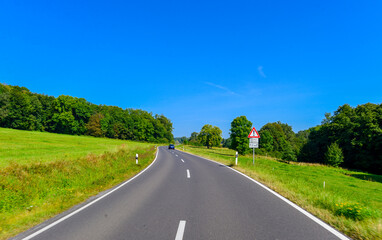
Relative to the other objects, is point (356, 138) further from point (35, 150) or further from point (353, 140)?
point (35, 150)

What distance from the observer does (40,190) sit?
6641 millimetres

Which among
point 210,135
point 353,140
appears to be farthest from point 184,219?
point 210,135

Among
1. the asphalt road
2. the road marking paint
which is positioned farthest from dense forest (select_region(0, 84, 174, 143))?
the road marking paint

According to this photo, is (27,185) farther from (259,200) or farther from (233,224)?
(259,200)

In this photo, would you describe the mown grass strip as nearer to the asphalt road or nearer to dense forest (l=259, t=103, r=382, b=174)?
the asphalt road

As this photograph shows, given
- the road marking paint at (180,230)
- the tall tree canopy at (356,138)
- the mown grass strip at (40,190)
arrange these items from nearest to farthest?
the road marking paint at (180,230) → the mown grass strip at (40,190) → the tall tree canopy at (356,138)

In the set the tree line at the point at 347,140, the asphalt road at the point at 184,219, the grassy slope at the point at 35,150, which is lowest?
the grassy slope at the point at 35,150

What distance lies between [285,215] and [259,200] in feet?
4.27

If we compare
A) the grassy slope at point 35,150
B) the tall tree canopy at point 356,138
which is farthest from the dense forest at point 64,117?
the tall tree canopy at point 356,138

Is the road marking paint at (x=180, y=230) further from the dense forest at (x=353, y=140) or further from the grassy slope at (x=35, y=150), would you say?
the dense forest at (x=353, y=140)

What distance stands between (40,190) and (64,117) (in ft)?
220

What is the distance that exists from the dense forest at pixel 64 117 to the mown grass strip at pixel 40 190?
59.4m

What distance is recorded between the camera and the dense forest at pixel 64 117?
5162cm

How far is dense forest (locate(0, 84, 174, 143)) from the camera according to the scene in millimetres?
51625
